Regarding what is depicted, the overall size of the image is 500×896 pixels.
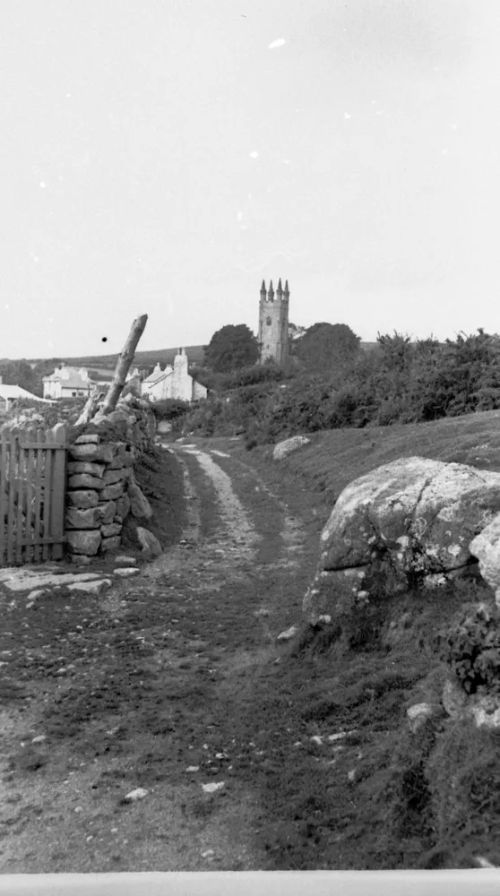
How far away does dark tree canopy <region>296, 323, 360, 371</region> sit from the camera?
3231 inches

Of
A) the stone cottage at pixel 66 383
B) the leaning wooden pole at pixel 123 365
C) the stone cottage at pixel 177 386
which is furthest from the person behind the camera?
the stone cottage at pixel 177 386

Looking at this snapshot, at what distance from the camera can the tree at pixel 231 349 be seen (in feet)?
324

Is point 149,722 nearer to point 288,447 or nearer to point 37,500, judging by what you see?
point 37,500

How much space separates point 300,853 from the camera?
3.88m

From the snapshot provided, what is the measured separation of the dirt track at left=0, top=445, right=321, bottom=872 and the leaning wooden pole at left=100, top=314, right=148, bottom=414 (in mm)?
7289

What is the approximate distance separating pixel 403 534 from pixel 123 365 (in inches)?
486

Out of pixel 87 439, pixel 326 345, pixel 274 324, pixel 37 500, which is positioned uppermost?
pixel 274 324

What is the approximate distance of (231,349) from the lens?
9925cm

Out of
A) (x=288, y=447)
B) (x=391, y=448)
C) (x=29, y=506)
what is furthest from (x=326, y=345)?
(x=29, y=506)

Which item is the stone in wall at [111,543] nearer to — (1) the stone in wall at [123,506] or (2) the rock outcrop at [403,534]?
(1) the stone in wall at [123,506]

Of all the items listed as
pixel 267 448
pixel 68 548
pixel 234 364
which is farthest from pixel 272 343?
pixel 68 548

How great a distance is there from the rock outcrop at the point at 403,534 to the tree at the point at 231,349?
3536 inches

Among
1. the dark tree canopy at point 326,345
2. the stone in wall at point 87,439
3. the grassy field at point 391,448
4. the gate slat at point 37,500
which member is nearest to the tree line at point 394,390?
the grassy field at point 391,448

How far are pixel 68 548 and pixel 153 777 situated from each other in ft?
25.7
